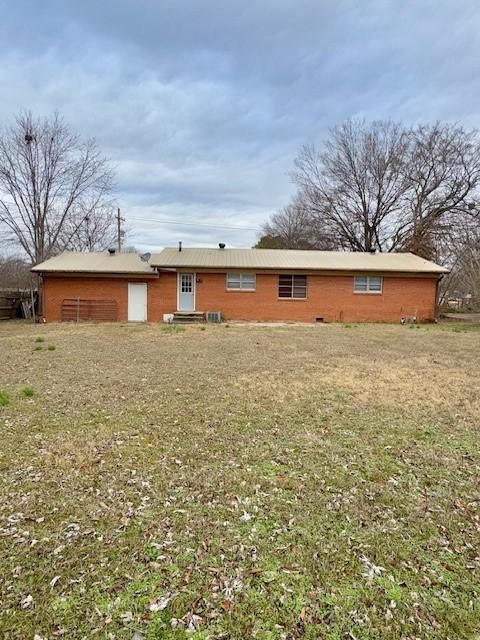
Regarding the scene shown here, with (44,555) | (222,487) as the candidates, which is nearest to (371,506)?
(222,487)

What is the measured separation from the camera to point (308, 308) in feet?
61.7

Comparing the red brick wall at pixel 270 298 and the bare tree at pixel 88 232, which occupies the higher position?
the bare tree at pixel 88 232

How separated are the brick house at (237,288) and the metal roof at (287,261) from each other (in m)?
0.05

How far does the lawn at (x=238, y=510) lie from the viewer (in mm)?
1896

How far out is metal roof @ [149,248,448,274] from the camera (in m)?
18.1

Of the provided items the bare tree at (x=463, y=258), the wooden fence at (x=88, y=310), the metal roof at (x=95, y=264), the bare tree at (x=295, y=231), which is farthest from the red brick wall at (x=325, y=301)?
the bare tree at (x=295, y=231)

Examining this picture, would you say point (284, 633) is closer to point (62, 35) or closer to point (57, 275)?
point (62, 35)

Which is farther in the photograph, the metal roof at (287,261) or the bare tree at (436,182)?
the bare tree at (436,182)

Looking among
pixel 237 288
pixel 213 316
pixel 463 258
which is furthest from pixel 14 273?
pixel 463 258

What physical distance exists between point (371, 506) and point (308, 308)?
16.2 meters

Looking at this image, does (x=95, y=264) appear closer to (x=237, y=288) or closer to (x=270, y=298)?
(x=237, y=288)

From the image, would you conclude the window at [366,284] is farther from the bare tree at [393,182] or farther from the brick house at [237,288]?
the bare tree at [393,182]

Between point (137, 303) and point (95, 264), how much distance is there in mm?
2917

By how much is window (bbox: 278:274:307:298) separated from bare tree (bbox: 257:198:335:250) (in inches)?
482
